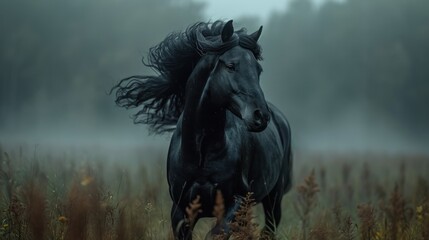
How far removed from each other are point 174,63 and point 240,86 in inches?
53.2

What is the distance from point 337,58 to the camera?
7344cm

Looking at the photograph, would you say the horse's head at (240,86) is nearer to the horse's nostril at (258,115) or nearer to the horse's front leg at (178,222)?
the horse's nostril at (258,115)

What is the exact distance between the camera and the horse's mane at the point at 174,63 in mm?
5773

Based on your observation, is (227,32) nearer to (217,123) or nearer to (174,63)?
(217,123)

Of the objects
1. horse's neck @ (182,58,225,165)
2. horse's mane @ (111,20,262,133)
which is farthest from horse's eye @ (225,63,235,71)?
horse's neck @ (182,58,225,165)

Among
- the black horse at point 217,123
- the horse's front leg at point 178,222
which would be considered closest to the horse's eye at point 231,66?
the black horse at point 217,123

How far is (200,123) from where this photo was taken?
578 centimetres

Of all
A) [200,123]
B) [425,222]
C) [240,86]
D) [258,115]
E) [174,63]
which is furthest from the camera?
[174,63]

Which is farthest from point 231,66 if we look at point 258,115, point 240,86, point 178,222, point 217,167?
point 178,222

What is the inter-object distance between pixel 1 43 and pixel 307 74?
101 ft

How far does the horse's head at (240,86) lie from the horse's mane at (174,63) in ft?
0.38

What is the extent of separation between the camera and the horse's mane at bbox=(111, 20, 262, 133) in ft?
18.9

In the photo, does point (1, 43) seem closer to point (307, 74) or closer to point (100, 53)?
point (100, 53)

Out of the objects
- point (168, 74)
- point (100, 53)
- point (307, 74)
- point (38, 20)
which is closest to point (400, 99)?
point (307, 74)
